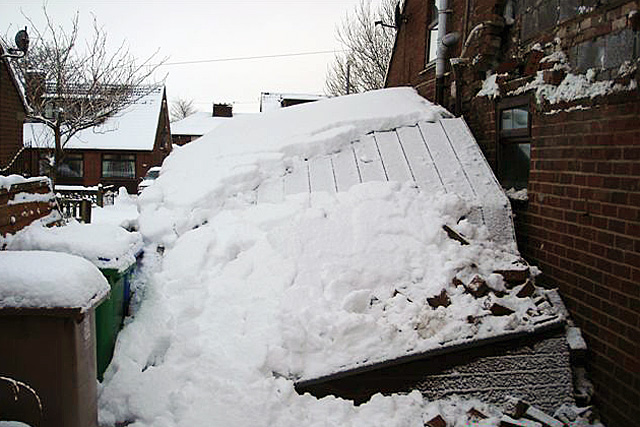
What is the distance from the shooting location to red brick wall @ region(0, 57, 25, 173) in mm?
14492

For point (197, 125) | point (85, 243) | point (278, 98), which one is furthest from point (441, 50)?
point (197, 125)

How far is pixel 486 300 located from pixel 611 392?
104cm

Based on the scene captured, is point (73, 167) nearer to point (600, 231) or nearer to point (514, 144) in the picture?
point (514, 144)

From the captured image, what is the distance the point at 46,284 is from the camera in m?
2.49

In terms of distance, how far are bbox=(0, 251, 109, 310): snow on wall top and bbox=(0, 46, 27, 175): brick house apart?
532 inches

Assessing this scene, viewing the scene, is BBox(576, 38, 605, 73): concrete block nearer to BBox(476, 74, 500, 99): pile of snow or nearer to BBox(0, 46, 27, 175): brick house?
BBox(476, 74, 500, 99): pile of snow

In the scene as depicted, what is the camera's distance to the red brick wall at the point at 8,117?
571 inches

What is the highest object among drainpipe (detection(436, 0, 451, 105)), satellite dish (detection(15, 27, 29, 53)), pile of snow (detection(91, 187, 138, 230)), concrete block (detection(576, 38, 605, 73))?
satellite dish (detection(15, 27, 29, 53))

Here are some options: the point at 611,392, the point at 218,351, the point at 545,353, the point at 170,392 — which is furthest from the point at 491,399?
the point at 170,392

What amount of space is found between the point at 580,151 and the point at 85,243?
4.02 metres

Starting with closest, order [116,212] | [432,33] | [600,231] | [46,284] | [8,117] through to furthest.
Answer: [46,284] < [600,231] < [432,33] < [8,117] < [116,212]

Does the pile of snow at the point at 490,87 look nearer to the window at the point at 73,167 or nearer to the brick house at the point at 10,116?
the brick house at the point at 10,116

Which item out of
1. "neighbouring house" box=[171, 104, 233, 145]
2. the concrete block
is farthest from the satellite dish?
"neighbouring house" box=[171, 104, 233, 145]

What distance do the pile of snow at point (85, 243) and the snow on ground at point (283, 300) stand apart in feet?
1.44
